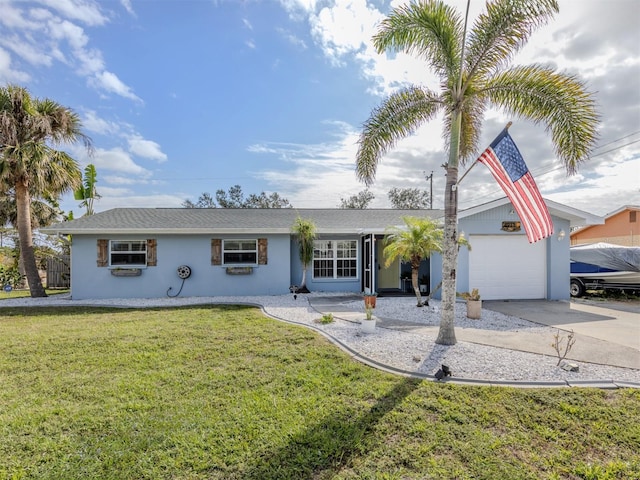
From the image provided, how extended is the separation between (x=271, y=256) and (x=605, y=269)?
554 inches

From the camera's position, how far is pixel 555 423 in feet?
11.0

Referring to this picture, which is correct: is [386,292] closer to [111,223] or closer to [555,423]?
[555,423]

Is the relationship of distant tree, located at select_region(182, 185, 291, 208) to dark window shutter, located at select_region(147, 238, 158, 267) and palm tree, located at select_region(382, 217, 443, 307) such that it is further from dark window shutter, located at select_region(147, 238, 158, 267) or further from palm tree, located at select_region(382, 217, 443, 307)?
palm tree, located at select_region(382, 217, 443, 307)

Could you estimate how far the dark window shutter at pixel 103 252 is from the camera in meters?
12.0

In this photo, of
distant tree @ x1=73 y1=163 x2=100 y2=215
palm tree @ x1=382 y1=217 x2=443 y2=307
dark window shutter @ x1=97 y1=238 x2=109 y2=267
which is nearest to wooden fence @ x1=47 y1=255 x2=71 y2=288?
distant tree @ x1=73 y1=163 x2=100 y2=215

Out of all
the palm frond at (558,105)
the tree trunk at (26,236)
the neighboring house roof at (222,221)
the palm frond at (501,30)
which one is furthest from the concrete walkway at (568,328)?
the tree trunk at (26,236)

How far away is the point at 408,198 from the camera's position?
4003 cm

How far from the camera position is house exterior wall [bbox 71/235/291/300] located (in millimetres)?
12031

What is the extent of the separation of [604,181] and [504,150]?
1478cm

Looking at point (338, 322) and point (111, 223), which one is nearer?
point (338, 322)

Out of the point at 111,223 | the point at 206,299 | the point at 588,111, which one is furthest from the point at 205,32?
the point at 588,111

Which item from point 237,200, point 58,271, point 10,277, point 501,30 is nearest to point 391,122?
point 501,30

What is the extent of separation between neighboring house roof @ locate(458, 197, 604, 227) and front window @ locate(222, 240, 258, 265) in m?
7.67

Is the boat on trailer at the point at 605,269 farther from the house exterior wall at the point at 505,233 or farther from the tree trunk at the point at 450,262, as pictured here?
the tree trunk at the point at 450,262
